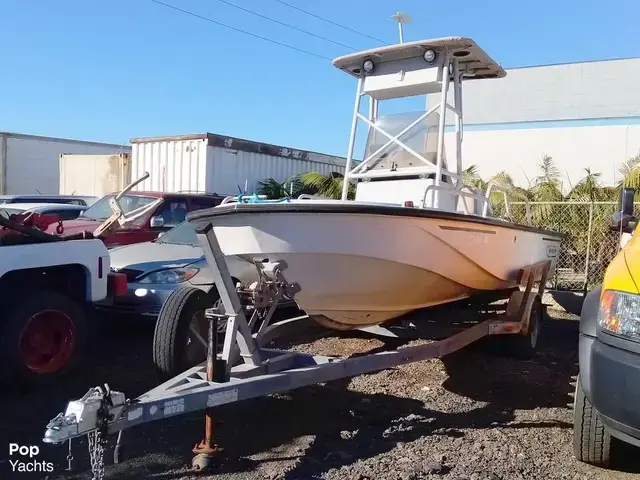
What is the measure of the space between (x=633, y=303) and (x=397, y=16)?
5.14 metres

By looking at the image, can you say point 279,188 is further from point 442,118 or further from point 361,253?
point 361,253

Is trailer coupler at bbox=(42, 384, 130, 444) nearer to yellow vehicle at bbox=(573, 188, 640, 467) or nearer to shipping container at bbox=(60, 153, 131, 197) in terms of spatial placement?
yellow vehicle at bbox=(573, 188, 640, 467)

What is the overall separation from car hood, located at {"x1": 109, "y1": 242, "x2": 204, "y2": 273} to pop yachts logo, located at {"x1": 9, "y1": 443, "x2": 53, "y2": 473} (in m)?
3.02

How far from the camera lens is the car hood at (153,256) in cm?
683

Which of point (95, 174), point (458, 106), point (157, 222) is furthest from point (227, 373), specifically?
point (95, 174)

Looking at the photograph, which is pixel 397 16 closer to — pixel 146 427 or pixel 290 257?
pixel 290 257

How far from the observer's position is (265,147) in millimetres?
16172

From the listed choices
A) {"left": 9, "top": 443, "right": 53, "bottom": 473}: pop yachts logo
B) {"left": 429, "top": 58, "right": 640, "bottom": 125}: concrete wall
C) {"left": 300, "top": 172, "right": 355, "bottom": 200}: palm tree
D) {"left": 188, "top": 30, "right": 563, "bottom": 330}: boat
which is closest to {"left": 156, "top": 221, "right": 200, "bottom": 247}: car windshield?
{"left": 188, "top": 30, "right": 563, "bottom": 330}: boat

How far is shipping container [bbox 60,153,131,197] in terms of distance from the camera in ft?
58.6

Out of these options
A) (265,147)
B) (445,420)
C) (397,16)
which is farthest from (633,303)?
(265,147)

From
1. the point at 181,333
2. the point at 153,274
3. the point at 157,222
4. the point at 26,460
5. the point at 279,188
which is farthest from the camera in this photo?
the point at 279,188

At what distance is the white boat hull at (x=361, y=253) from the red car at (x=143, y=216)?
444 cm

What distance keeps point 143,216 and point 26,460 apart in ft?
18.5

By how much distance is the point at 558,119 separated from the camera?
21.8m
